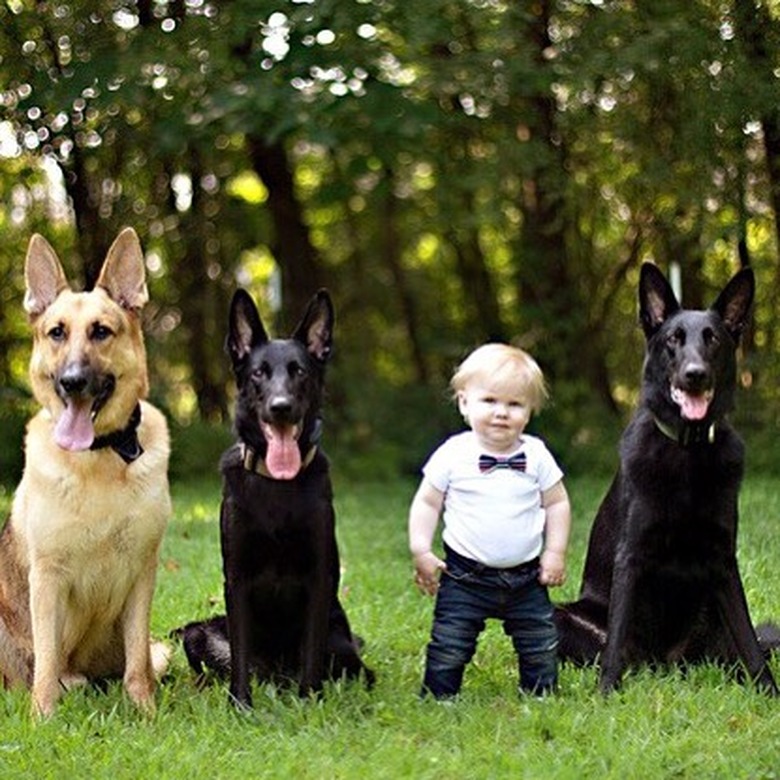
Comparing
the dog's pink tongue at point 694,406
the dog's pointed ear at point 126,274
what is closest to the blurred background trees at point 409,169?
the dog's pointed ear at point 126,274

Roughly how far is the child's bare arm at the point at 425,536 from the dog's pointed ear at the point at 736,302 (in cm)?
126

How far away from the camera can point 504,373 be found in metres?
4.98

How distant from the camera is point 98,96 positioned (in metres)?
11.8

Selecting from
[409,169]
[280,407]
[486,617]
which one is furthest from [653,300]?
[409,169]

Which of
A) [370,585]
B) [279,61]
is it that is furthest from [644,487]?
[279,61]

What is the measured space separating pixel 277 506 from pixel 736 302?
1890 millimetres

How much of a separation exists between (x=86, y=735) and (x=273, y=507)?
1.01 m

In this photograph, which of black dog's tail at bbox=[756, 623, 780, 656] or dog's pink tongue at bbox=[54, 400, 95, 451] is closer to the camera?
dog's pink tongue at bbox=[54, 400, 95, 451]

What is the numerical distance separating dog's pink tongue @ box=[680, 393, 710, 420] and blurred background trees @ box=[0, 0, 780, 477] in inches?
269

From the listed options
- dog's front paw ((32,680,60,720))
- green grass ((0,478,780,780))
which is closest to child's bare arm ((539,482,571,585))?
green grass ((0,478,780,780))

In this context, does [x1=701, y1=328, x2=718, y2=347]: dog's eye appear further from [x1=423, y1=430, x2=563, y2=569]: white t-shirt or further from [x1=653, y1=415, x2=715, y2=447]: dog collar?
[x1=423, y1=430, x2=563, y2=569]: white t-shirt

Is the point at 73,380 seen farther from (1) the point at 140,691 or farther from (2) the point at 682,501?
(2) the point at 682,501

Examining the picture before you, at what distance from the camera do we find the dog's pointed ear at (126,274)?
5141mm

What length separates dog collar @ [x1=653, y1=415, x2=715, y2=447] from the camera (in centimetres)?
496
